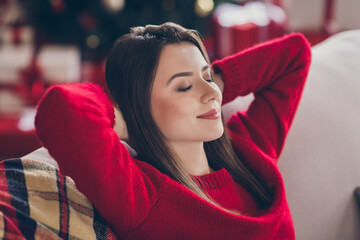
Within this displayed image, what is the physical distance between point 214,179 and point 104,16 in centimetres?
199

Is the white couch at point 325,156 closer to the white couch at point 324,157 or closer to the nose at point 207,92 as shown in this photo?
the white couch at point 324,157

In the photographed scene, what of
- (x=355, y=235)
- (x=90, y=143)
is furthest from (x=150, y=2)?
(x=90, y=143)

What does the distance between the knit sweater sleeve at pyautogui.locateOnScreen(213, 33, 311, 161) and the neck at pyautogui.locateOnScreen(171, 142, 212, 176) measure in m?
0.13

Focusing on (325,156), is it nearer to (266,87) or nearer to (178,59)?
(266,87)

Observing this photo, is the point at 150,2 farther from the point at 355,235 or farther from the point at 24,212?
the point at 24,212

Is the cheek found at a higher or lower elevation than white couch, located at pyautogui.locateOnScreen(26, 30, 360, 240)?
higher

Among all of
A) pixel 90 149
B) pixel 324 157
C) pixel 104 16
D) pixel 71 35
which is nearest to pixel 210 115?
pixel 90 149

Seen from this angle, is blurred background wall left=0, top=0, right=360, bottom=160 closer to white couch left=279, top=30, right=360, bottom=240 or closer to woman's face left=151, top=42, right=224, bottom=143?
white couch left=279, top=30, right=360, bottom=240

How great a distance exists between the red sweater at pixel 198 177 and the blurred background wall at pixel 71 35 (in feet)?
5.40

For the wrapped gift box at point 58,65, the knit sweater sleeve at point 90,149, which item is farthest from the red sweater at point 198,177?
the wrapped gift box at point 58,65

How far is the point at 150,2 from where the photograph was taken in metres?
2.55

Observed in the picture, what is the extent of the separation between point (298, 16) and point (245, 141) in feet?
8.48

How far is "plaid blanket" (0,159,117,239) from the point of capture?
0.63 meters

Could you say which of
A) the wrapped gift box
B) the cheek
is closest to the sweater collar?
the cheek
